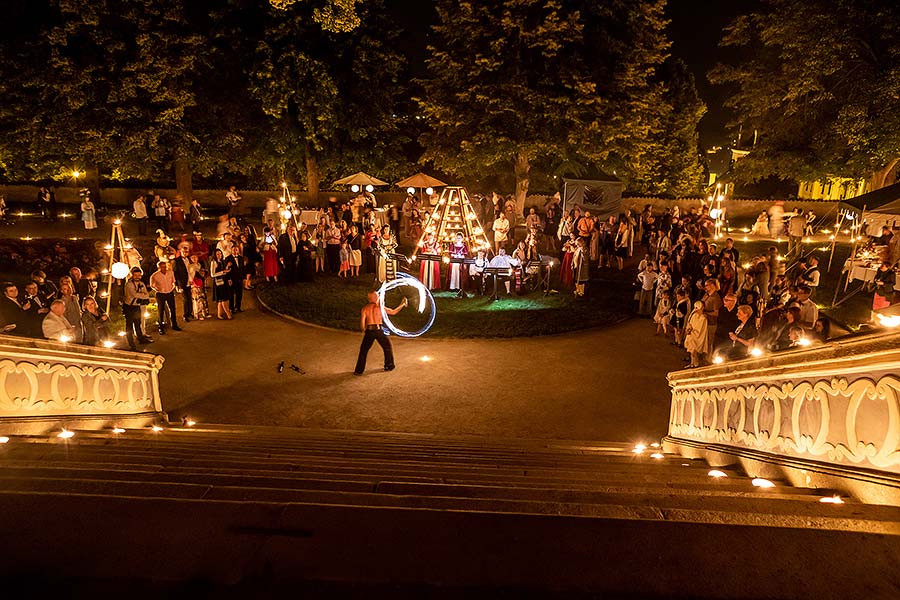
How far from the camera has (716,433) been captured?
243 inches

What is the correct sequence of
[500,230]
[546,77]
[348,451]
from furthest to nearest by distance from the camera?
[546,77] < [500,230] < [348,451]

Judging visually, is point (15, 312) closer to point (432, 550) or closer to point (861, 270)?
point (432, 550)

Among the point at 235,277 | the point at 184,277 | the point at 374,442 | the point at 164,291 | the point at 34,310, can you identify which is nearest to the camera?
the point at 374,442

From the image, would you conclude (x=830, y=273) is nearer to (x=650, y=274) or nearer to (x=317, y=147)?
(x=650, y=274)

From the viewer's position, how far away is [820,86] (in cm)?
2808

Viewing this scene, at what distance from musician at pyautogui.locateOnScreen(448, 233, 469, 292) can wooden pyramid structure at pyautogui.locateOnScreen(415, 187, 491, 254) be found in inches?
5.0

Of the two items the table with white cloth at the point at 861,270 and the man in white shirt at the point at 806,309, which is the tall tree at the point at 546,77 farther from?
the man in white shirt at the point at 806,309

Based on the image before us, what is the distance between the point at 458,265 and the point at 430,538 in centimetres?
1557

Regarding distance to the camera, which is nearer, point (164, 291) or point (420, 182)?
point (164, 291)

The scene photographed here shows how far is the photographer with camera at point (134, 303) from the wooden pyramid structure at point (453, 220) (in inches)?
326

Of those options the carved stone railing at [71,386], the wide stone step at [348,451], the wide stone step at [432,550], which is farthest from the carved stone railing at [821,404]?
the carved stone railing at [71,386]

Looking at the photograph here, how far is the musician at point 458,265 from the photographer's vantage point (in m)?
18.0

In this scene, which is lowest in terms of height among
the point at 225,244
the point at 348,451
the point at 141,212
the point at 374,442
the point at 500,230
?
the point at 374,442

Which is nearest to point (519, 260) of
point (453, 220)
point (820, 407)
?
point (453, 220)
